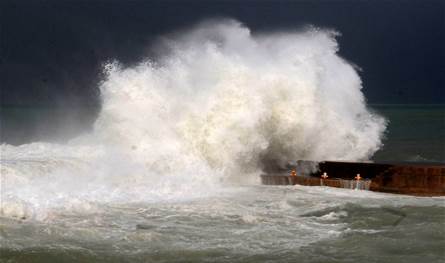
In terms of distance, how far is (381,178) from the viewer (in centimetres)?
1711

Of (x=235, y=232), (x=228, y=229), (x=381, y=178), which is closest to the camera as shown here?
(x=235, y=232)

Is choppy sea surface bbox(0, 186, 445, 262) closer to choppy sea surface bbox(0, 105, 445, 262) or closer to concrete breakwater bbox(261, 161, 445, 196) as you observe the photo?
choppy sea surface bbox(0, 105, 445, 262)

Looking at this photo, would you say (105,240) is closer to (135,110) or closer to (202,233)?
(202,233)

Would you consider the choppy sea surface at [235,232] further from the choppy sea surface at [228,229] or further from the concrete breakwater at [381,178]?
the concrete breakwater at [381,178]

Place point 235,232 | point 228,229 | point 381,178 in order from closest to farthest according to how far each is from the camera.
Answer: point 235,232, point 228,229, point 381,178

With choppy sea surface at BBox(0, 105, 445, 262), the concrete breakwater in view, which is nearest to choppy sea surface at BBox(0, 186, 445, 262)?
choppy sea surface at BBox(0, 105, 445, 262)

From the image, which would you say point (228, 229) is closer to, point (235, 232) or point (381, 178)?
point (235, 232)

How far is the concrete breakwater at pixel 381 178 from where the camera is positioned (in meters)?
16.5

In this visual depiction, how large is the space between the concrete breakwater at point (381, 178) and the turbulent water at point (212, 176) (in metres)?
0.81

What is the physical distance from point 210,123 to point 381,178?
5.43 m

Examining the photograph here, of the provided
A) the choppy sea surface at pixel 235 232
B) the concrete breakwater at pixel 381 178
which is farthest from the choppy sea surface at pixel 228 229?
the concrete breakwater at pixel 381 178

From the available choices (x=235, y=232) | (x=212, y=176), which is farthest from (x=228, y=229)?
(x=212, y=176)

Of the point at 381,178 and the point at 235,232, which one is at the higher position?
the point at 381,178

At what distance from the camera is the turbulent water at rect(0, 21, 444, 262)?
33.8 feet
